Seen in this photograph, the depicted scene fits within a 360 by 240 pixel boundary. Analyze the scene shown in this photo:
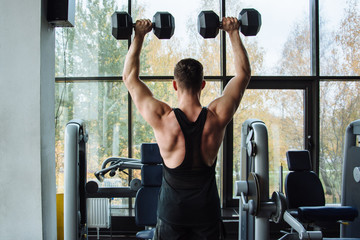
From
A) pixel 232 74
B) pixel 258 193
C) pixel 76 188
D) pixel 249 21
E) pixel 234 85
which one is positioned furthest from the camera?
pixel 232 74

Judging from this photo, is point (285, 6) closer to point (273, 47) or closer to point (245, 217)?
point (273, 47)

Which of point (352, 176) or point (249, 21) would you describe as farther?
point (352, 176)

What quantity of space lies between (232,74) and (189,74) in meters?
2.40

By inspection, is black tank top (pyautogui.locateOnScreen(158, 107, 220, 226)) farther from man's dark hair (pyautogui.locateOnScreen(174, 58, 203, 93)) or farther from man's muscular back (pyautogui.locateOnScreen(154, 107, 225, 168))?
man's dark hair (pyautogui.locateOnScreen(174, 58, 203, 93))

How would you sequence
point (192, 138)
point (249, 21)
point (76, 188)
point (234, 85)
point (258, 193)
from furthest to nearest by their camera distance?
point (76, 188)
point (258, 193)
point (249, 21)
point (234, 85)
point (192, 138)

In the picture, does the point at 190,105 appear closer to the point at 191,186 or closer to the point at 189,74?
the point at 189,74

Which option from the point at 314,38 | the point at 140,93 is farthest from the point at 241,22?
the point at 314,38

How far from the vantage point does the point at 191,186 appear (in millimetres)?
1434

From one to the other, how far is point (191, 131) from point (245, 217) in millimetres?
1384

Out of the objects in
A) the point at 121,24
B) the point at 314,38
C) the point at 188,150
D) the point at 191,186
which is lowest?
the point at 191,186

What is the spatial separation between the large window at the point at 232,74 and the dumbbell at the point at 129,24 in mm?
2066
